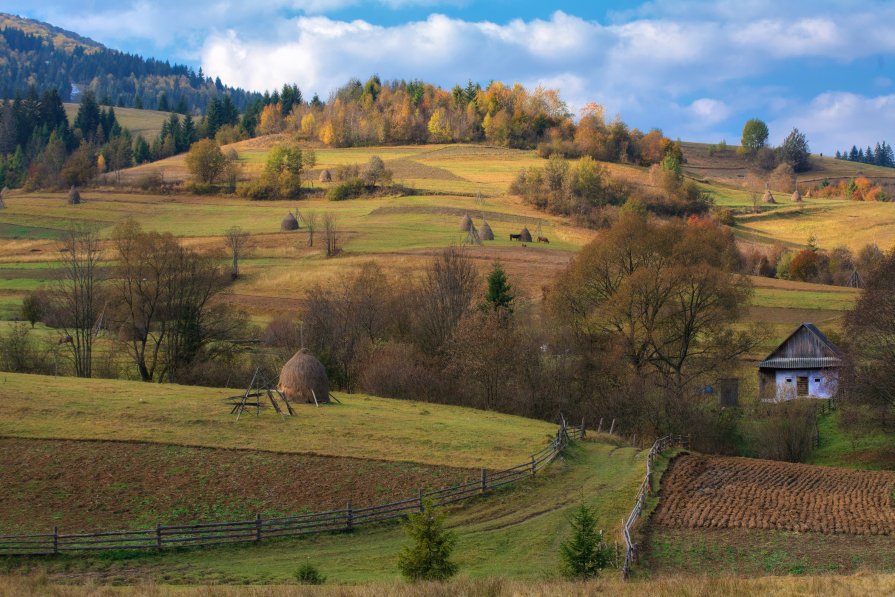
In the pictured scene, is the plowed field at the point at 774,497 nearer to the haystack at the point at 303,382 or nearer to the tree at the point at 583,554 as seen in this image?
the tree at the point at 583,554

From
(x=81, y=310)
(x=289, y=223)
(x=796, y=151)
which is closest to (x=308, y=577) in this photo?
(x=81, y=310)

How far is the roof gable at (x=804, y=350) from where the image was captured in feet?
194

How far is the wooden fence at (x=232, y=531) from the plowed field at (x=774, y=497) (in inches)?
274

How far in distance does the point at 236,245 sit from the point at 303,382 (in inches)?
1583

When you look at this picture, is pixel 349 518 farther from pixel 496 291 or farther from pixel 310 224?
pixel 310 224

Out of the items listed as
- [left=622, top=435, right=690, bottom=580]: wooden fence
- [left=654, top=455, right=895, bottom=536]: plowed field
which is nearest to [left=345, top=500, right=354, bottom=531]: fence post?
[left=622, top=435, right=690, bottom=580]: wooden fence

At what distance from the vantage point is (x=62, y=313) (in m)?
62.0

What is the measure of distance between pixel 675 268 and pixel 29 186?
109 meters

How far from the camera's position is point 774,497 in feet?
103

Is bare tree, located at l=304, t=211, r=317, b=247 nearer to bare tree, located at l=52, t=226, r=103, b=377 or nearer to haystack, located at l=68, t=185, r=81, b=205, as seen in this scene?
bare tree, located at l=52, t=226, r=103, b=377

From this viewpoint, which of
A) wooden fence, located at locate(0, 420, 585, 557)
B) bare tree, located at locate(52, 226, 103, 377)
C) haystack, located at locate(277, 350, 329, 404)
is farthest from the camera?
bare tree, located at locate(52, 226, 103, 377)

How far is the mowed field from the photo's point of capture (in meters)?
22.9

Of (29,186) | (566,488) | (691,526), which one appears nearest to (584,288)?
(566,488)

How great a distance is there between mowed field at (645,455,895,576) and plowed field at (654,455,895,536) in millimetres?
32
